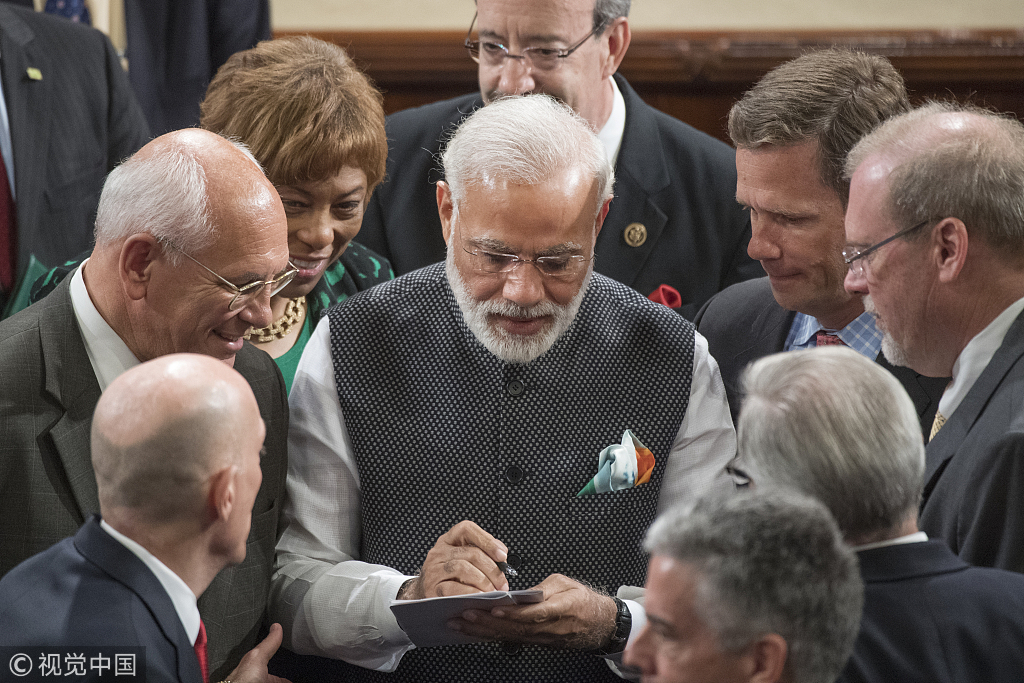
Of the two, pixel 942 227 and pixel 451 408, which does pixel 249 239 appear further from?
pixel 942 227

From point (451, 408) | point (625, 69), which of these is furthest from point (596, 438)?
point (625, 69)

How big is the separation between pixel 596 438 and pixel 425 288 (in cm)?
55

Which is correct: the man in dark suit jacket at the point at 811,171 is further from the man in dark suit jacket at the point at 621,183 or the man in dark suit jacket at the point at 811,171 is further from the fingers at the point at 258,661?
the fingers at the point at 258,661

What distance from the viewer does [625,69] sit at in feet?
15.5

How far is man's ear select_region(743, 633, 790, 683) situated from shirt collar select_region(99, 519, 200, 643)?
0.92 metres

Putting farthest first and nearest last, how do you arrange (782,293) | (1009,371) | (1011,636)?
(782,293), (1009,371), (1011,636)

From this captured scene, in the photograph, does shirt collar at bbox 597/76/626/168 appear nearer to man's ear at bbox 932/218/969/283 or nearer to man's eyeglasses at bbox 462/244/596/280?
man's eyeglasses at bbox 462/244/596/280

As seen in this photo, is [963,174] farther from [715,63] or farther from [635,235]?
[715,63]

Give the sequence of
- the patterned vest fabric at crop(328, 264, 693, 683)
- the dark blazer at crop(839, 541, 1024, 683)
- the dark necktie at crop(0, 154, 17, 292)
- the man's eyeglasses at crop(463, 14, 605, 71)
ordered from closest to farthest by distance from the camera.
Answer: the dark blazer at crop(839, 541, 1024, 683), the patterned vest fabric at crop(328, 264, 693, 683), the man's eyeglasses at crop(463, 14, 605, 71), the dark necktie at crop(0, 154, 17, 292)

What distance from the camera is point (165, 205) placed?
2.22 meters

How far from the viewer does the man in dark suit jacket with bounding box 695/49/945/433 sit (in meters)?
2.85

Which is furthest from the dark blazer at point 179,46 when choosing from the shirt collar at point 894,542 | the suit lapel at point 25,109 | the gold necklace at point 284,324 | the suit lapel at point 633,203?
the shirt collar at point 894,542

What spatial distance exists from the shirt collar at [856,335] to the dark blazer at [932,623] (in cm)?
118

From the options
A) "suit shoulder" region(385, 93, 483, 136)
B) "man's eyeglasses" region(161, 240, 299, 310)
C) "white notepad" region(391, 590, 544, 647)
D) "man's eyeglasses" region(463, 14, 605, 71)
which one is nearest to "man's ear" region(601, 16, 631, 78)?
"man's eyeglasses" region(463, 14, 605, 71)
